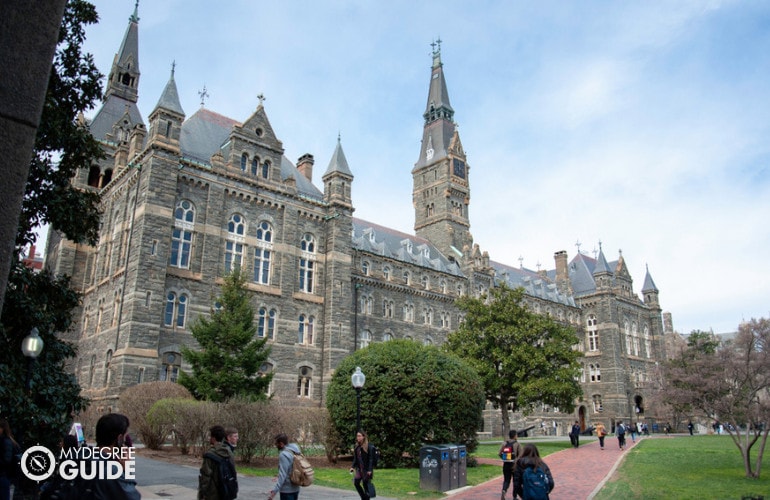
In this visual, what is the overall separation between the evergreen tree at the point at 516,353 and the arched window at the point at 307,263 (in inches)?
411

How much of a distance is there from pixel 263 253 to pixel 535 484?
31047 mm

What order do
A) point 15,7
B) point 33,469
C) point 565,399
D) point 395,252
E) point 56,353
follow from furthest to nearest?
point 395,252 < point 565,399 < point 56,353 < point 33,469 < point 15,7

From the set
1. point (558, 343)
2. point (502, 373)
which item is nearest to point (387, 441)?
point (502, 373)

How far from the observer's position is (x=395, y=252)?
5319 cm

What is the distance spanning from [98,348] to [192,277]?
699cm

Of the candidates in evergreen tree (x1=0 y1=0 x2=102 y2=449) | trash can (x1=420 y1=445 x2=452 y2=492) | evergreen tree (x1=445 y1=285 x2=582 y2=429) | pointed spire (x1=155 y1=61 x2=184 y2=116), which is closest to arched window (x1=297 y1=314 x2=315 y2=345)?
evergreen tree (x1=445 y1=285 x2=582 y2=429)

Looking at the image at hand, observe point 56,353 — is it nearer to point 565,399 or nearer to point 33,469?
point 33,469

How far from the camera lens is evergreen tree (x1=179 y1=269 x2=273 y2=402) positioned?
26.1m

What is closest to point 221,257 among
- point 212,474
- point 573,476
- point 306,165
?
point 306,165

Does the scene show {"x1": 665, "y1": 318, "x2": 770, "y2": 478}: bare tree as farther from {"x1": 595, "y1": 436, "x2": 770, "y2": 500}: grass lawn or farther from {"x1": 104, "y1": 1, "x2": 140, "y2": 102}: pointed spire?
{"x1": 104, "y1": 1, "x2": 140, "y2": 102}: pointed spire

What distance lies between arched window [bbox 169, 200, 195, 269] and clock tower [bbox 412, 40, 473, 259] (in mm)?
34137

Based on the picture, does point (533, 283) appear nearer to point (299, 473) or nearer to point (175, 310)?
point (175, 310)

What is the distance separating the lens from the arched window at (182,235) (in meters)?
33.5

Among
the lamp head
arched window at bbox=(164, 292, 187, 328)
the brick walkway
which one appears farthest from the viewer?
arched window at bbox=(164, 292, 187, 328)
